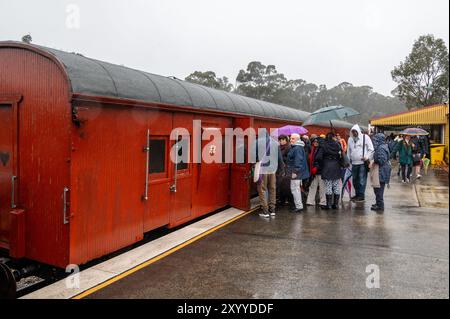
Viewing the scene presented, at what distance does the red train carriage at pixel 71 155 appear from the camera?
4.68 meters

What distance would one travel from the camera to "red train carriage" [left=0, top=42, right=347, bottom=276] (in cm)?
468

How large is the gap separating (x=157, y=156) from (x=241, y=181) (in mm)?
2906

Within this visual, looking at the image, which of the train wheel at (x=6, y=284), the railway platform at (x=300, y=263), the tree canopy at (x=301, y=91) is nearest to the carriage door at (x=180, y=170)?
the railway platform at (x=300, y=263)

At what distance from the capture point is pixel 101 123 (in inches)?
201

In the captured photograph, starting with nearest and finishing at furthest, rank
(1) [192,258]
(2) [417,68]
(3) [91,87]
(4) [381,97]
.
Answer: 1. (3) [91,87]
2. (1) [192,258]
3. (2) [417,68]
4. (4) [381,97]

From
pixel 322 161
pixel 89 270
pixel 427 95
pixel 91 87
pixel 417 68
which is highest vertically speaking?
pixel 417 68

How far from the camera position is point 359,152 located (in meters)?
9.09

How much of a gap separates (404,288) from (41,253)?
15.4 ft

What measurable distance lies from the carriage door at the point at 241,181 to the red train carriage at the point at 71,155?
3028 mm

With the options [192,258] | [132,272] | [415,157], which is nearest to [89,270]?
[132,272]

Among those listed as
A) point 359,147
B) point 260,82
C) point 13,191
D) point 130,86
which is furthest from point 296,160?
point 260,82

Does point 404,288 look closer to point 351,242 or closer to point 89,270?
point 351,242

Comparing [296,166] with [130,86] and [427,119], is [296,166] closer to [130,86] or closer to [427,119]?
[130,86]

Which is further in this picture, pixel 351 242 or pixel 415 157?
pixel 415 157
